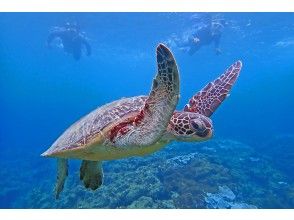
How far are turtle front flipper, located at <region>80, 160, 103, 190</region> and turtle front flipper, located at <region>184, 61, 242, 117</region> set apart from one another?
1027 millimetres

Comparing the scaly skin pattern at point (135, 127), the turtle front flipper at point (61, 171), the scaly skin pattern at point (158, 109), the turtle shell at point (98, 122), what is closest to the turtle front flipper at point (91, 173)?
the turtle front flipper at point (61, 171)

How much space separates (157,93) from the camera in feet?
7.43

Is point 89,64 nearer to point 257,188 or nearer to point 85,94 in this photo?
point 257,188

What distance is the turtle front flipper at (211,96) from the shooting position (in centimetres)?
298

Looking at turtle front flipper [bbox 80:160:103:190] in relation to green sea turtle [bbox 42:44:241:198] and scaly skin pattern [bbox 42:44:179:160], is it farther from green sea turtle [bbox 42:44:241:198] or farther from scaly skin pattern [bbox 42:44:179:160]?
scaly skin pattern [bbox 42:44:179:160]

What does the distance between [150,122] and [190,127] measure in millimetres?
291

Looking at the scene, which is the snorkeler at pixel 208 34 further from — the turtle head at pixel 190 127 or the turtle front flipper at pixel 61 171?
the turtle head at pixel 190 127

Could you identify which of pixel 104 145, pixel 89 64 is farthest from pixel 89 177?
pixel 89 64

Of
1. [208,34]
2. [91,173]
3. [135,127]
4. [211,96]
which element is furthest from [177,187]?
[208,34]

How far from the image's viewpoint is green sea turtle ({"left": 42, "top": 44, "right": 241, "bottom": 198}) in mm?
2238

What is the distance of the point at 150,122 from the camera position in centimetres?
234

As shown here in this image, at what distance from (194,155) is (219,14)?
23.5 ft

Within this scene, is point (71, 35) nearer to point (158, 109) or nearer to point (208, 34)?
point (208, 34)

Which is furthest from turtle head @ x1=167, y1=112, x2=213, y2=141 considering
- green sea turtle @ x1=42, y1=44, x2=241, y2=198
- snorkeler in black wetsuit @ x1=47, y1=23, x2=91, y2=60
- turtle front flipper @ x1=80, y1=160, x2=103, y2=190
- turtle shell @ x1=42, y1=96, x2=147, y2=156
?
snorkeler in black wetsuit @ x1=47, y1=23, x2=91, y2=60
